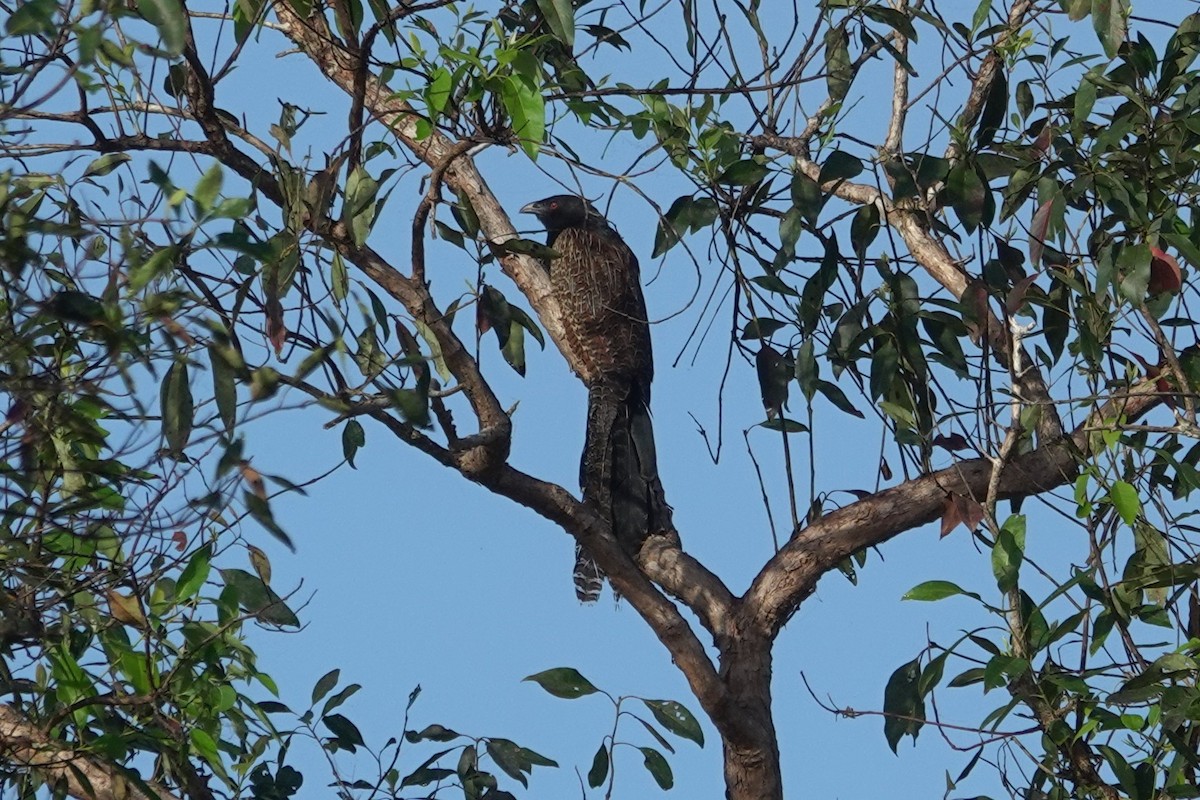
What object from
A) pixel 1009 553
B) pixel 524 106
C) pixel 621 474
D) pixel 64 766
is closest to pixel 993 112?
pixel 1009 553

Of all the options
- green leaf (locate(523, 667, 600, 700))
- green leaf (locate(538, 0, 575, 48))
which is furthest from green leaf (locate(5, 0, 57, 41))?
green leaf (locate(523, 667, 600, 700))

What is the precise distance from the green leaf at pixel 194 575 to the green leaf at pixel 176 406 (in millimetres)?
560

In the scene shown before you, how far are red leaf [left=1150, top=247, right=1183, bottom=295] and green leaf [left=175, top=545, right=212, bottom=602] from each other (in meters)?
1.91

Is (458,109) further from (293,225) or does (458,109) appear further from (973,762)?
(973,762)

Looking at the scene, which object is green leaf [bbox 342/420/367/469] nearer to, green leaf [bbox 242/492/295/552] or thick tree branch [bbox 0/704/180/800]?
thick tree branch [bbox 0/704/180/800]

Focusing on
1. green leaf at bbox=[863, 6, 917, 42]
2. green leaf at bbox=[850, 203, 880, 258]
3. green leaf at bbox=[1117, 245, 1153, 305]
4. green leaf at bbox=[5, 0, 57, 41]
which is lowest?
green leaf at bbox=[5, 0, 57, 41]

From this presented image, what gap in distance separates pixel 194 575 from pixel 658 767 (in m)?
1.20

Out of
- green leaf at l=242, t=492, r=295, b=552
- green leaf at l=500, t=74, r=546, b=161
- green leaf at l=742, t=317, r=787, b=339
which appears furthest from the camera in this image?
green leaf at l=742, t=317, r=787, b=339

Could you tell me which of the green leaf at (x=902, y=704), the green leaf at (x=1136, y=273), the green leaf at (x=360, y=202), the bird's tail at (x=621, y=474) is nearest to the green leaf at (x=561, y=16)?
the green leaf at (x=360, y=202)

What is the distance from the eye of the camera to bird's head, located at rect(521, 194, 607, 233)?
6527 mm

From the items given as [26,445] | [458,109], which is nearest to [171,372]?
[26,445]

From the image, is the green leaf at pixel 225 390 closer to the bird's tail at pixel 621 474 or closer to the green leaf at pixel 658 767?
the green leaf at pixel 658 767

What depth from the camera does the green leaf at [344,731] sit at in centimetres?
316

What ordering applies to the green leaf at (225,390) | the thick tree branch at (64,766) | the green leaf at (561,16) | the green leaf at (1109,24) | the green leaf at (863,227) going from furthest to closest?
the green leaf at (863,227), the green leaf at (1109,24), the thick tree branch at (64,766), the green leaf at (561,16), the green leaf at (225,390)
